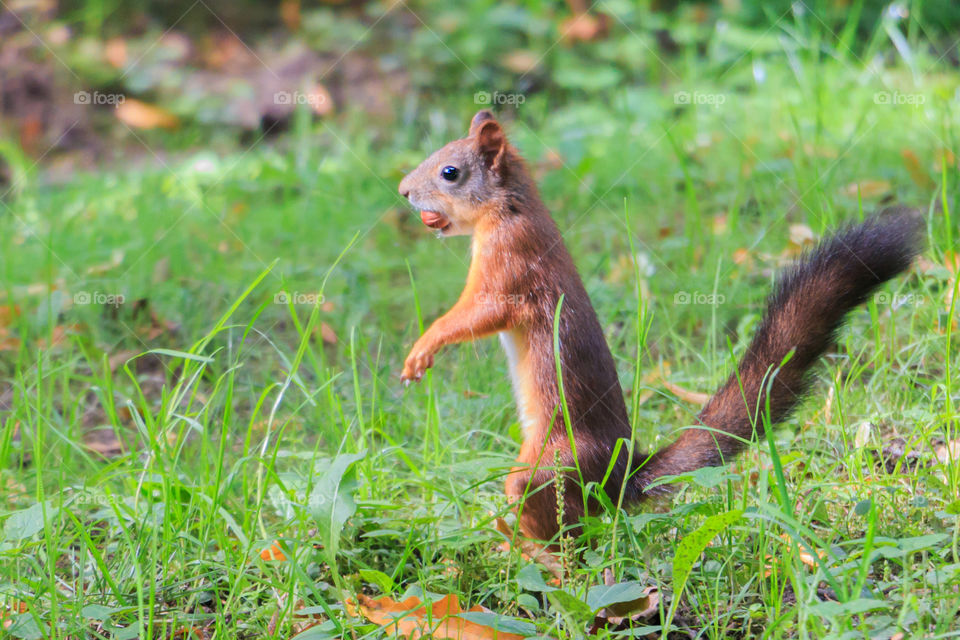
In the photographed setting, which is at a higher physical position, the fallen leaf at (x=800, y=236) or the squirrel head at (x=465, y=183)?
the squirrel head at (x=465, y=183)

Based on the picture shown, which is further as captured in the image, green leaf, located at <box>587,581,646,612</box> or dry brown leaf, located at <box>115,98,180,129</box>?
dry brown leaf, located at <box>115,98,180,129</box>

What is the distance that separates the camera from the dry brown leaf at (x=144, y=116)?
604 cm

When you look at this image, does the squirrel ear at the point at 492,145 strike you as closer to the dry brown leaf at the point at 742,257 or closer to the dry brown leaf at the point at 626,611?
the dry brown leaf at the point at 626,611

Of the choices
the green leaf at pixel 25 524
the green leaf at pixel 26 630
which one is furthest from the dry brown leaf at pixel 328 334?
the green leaf at pixel 26 630

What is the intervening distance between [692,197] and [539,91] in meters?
Answer: 3.09

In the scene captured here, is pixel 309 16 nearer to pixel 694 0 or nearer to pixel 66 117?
pixel 66 117

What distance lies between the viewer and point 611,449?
1.98 m

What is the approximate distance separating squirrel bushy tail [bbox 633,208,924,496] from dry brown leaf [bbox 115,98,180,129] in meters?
4.90
